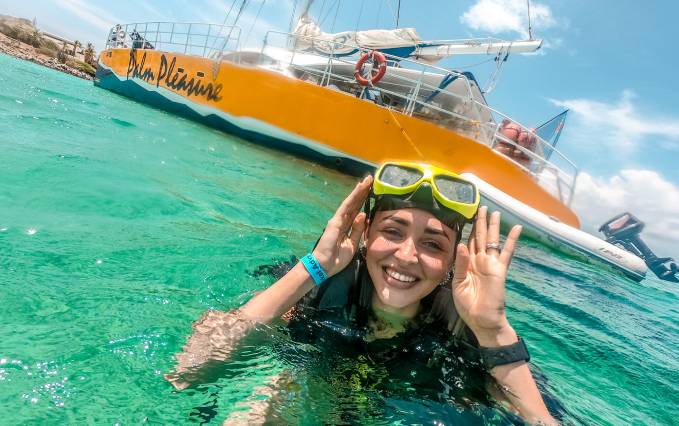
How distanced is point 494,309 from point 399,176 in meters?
0.69

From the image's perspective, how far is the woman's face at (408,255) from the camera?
177 cm

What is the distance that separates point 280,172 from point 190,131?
10.6ft

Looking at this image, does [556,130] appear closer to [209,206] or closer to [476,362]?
[209,206]

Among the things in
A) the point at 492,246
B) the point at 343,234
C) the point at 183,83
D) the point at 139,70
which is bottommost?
the point at 343,234

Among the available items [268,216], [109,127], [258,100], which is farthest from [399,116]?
[109,127]

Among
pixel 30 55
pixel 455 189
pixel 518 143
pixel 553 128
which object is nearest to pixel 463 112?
pixel 518 143

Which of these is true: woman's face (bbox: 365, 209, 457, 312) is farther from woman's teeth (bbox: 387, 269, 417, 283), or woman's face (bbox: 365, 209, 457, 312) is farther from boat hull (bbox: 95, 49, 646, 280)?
boat hull (bbox: 95, 49, 646, 280)

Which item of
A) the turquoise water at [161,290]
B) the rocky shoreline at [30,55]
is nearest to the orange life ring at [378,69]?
the turquoise water at [161,290]

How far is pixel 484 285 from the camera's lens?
5.55 feet

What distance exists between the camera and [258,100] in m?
9.75

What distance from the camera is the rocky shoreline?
27156mm

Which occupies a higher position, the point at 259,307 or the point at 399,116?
the point at 399,116

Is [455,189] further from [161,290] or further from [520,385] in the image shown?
[161,290]

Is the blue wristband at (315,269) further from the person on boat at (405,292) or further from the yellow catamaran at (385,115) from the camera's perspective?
the yellow catamaran at (385,115)
